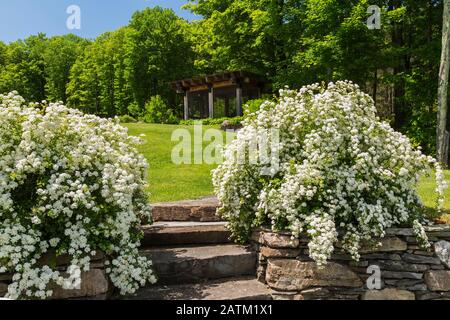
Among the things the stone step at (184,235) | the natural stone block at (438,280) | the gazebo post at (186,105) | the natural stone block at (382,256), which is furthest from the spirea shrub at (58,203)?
the gazebo post at (186,105)

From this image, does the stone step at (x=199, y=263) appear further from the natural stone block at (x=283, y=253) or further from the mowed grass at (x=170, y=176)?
the mowed grass at (x=170, y=176)

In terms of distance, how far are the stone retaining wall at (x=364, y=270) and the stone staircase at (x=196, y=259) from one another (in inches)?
12.4

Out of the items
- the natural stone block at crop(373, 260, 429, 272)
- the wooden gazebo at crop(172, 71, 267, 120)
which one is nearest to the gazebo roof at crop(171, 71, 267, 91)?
the wooden gazebo at crop(172, 71, 267, 120)

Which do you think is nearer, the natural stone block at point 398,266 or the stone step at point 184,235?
the natural stone block at point 398,266

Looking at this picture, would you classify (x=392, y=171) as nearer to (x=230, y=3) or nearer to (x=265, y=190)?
(x=265, y=190)

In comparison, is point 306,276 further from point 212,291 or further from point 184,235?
point 184,235

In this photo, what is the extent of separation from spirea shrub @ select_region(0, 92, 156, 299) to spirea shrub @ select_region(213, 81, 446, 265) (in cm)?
141

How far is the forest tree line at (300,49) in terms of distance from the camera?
17.6m

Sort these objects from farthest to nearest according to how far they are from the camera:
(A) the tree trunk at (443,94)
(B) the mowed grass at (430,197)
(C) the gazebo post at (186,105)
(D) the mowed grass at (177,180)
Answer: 1. (C) the gazebo post at (186,105)
2. (A) the tree trunk at (443,94)
3. (D) the mowed grass at (177,180)
4. (B) the mowed grass at (430,197)

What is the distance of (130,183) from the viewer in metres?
4.49

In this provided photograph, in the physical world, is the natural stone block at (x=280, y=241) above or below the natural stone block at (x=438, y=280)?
above

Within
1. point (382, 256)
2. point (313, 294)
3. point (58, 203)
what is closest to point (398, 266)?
point (382, 256)

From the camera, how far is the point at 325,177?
4.66 m

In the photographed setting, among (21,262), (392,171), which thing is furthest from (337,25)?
(21,262)
